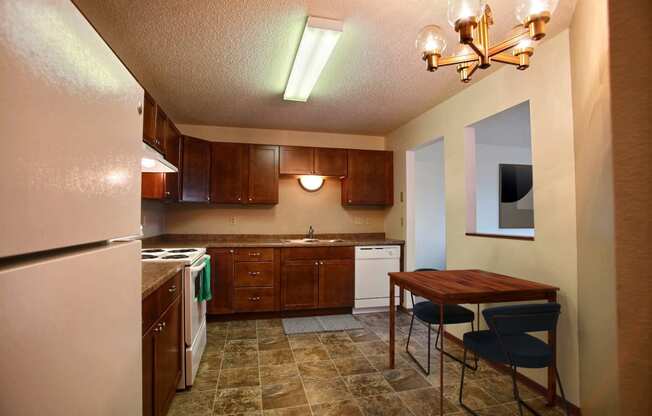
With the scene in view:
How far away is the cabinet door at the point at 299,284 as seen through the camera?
3762mm

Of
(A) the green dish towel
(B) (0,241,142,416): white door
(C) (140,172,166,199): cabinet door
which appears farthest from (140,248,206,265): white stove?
(B) (0,241,142,416): white door

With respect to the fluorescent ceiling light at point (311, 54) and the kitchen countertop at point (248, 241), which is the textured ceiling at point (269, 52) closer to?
the fluorescent ceiling light at point (311, 54)

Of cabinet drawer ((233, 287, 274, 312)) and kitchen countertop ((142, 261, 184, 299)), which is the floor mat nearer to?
cabinet drawer ((233, 287, 274, 312))

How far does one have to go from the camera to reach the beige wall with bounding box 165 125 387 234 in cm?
414

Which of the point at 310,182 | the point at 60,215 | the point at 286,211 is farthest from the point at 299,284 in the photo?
the point at 60,215

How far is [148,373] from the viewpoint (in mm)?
1419

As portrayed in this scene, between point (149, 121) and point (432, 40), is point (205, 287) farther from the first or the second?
point (432, 40)

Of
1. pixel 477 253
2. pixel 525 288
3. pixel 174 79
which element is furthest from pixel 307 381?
pixel 174 79

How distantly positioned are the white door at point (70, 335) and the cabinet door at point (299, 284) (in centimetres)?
292

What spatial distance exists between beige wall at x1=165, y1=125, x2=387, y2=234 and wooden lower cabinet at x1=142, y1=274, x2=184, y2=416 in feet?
7.11

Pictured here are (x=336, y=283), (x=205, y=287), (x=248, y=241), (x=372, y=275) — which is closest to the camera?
(x=205, y=287)

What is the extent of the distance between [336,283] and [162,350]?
249cm

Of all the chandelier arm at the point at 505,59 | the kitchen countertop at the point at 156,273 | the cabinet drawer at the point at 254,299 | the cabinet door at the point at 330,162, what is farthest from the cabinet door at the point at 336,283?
the chandelier arm at the point at 505,59

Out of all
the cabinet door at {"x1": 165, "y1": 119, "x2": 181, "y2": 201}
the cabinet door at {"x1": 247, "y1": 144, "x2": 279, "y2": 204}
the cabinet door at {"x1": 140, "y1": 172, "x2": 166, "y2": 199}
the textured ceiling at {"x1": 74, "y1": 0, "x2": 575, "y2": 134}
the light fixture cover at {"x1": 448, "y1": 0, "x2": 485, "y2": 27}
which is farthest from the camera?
the cabinet door at {"x1": 247, "y1": 144, "x2": 279, "y2": 204}
